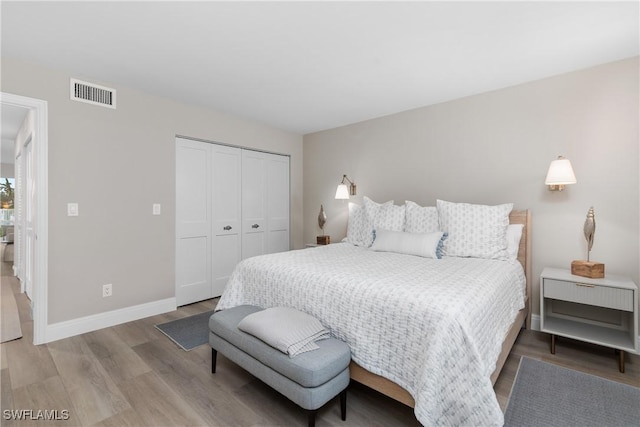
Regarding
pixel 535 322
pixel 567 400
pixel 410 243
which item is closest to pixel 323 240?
pixel 410 243

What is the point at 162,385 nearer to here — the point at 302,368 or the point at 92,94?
the point at 302,368

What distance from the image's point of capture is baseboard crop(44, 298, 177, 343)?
2.68m

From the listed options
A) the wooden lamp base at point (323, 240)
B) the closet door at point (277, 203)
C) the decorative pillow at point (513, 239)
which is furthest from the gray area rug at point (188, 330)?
the decorative pillow at point (513, 239)

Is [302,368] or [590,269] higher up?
[590,269]

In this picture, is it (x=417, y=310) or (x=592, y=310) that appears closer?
(x=417, y=310)

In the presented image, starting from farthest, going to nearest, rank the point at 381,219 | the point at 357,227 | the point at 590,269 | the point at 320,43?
the point at 357,227 → the point at 381,219 → the point at 590,269 → the point at 320,43

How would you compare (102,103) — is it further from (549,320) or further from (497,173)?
(549,320)

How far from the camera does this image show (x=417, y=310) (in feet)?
5.00

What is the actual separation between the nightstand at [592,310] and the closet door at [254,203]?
11.1 feet

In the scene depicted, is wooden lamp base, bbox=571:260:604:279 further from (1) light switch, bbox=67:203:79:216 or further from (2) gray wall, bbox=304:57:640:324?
(1) light switch, bbox=67:203:79:216

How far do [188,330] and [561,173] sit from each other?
11.8ft

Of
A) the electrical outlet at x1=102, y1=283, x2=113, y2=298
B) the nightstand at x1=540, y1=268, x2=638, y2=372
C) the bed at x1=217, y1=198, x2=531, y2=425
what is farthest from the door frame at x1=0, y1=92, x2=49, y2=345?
the nightstand at x1=540, y1=268, x2=638, y2=372

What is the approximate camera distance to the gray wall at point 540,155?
2.49 meters

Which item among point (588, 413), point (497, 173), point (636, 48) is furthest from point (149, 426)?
point (636, 48)
